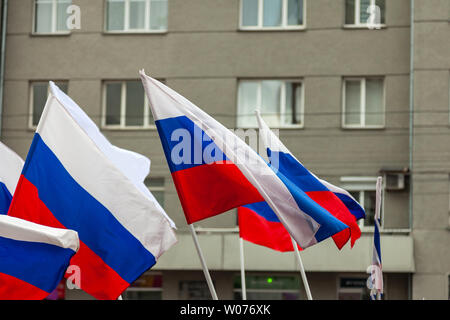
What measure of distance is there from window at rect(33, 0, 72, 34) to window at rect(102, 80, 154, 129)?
76.5 inches

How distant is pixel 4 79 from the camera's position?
24.1m

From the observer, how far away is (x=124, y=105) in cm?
2384

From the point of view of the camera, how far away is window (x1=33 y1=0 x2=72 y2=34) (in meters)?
24.1

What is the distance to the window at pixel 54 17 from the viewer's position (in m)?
24.1

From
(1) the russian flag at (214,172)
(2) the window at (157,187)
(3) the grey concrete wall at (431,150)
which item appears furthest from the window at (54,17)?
(1) the russian flag at (214,172)

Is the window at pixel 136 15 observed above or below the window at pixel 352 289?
above

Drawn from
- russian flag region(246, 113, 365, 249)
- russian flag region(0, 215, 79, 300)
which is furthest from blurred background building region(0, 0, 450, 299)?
russian flag region(0, 215, 79, 300)

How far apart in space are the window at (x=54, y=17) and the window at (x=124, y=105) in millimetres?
1942

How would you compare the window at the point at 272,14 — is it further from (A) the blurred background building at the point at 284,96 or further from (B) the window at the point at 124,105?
(B) the window at the point at 124,105

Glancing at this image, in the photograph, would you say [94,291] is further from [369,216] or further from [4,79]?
[4,79]

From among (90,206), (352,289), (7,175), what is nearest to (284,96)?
(352,289)
